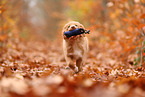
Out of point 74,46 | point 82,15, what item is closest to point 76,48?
point 74,46

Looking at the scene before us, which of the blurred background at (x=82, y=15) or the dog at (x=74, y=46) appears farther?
the blurred background at (x=82, y=15)

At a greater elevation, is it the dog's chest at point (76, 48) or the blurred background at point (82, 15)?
the blurred background at point (82, 15)

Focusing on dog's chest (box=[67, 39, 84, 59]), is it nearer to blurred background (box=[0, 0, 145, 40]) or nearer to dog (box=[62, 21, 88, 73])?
dog (box=[62, 21, 88, 73])

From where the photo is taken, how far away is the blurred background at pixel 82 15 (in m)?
5.90

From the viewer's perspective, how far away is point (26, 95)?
1723 mm

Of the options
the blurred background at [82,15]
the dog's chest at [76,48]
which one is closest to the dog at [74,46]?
the dog's chest at [76,48]

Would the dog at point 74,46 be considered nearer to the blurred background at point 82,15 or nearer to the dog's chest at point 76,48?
the dog's chest at point 76,48

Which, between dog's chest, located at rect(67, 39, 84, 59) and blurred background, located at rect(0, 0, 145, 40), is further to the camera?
blurred background, located at rect(0, 0, 145, 40)

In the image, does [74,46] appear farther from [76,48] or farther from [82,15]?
[82,15]

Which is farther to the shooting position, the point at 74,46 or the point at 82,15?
the point at 82,15

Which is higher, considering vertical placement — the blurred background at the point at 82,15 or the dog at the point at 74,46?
the blurred background at the point at 82,15

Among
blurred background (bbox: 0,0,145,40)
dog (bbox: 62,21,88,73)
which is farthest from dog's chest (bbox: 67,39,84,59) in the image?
blurred background (bbox: 0,0,145,40)

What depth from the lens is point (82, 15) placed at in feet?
48.4

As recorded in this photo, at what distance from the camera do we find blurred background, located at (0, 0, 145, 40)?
5.90m
